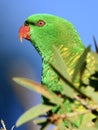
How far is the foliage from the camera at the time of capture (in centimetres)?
36

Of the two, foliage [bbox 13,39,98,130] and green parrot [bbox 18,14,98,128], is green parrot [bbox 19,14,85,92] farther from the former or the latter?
foliage [bbox 13,39,98,130]

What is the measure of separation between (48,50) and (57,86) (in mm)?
385

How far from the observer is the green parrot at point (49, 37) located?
168 cm

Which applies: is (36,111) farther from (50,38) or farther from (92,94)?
(50,38)

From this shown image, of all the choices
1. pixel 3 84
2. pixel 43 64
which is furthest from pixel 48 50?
pixel 3 84

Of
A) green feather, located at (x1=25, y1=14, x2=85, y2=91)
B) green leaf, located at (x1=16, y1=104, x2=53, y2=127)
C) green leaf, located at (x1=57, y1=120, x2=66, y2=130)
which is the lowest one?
green feather, located at (x1=25, y1=14, x2=85, y2=91)

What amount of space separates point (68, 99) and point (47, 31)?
1561 mm

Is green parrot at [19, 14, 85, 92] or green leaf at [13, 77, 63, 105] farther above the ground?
green leaf at [13, 77, 63, 105]

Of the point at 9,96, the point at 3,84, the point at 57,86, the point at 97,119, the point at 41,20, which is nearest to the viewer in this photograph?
the point at 97,119

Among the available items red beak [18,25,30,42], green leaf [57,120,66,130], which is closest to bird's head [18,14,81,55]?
red beak [18,25,30,42]

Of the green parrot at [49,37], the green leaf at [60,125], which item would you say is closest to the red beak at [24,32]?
the green parrot at [49,37]

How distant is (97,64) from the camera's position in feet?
1.26

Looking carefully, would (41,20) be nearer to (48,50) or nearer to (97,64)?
(48,50)

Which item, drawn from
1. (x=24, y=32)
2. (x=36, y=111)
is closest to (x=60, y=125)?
(x=36, y=111)
